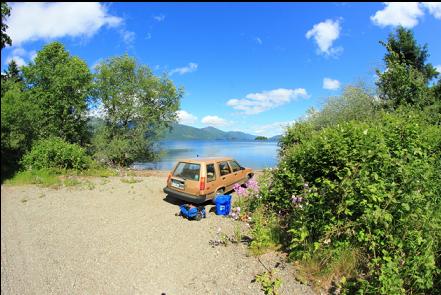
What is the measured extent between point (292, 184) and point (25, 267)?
5.20 metres

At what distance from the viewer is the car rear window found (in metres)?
9.73

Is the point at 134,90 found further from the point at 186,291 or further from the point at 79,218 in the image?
the point at 186,291

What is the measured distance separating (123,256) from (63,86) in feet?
65.2

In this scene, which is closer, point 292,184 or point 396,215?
point 396,215

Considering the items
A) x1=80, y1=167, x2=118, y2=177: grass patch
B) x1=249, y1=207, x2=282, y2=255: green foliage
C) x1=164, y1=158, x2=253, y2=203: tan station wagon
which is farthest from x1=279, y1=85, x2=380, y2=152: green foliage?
x1=80, y1=167, x2=118, y2=177: grass patch

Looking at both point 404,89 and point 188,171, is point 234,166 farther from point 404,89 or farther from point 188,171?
Answer: point 404,89

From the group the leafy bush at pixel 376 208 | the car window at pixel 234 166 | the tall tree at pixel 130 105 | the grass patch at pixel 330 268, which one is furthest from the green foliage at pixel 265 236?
the tall tree at pixel 130 105

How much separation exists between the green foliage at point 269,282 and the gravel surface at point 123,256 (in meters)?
0.09

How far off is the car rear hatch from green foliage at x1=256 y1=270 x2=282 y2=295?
4.86 m

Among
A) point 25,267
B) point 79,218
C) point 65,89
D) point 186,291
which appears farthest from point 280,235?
point 65,89

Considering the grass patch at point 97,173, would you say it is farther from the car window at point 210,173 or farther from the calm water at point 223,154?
the calm water at point 223,154

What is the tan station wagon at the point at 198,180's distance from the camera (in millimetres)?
9516

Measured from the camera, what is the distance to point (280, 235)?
6.09 meters

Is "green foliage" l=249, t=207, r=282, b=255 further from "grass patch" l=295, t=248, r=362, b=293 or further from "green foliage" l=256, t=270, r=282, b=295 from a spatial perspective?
"grass patch" l=295, t=248, r=362, b=293
